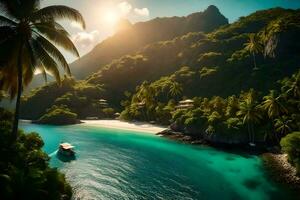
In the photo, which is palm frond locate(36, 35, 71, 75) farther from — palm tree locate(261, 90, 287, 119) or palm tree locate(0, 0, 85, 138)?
palm tree locate(261, 90, 287, 119)

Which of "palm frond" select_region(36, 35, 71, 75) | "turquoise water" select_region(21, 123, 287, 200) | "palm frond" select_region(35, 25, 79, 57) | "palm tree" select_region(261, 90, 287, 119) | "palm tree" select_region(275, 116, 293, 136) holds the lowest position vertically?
"turquoise water" select_region(21, 123, 287, 200)

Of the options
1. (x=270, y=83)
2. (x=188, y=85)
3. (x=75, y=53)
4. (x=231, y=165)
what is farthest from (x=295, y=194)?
(x=188, y=85)

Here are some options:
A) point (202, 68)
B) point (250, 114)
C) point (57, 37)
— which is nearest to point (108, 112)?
point (202, 68)

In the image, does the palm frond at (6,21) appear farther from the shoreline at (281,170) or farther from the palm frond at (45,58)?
the shoreline at (281,170)

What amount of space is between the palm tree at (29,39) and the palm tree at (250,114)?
172 ft

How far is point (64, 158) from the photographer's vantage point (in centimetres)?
5462

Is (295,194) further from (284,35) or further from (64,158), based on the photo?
(284,35)

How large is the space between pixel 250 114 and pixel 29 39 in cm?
5657

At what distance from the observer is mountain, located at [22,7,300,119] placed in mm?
111331

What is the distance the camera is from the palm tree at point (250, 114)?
66.1 metres

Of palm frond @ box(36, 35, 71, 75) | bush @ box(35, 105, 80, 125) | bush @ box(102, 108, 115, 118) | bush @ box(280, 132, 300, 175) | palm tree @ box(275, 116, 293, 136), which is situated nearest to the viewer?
palm frond @ box(36, 35, 71, 75)

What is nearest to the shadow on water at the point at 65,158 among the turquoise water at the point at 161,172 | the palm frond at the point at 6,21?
the turquoise water at the point at 161,172

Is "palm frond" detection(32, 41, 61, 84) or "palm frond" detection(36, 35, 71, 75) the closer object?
"palm frond" detection(32, 41, 61, 84)

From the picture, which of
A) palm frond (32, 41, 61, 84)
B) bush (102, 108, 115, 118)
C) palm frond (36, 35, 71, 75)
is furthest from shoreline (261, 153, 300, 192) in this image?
bush (102, 108, 115, 118)
